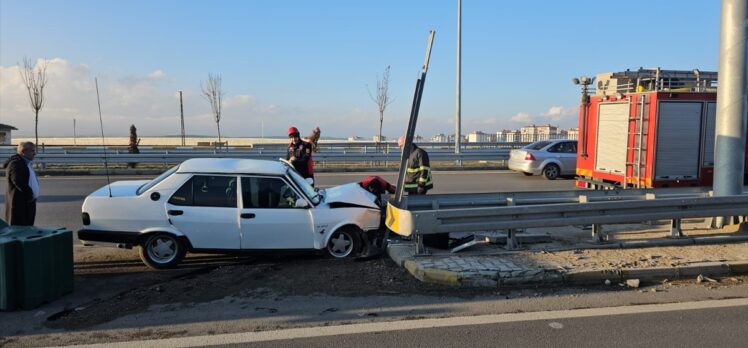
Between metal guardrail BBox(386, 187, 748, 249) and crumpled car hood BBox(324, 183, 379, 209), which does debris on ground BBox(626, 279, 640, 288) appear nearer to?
metal guardrail BBox(386, 187, 748, 249)

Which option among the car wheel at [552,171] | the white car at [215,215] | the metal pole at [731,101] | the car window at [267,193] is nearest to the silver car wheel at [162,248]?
the white car at [215,215]

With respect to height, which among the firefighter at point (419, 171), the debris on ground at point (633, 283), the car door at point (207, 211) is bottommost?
the debris on ground at point (633, 283)

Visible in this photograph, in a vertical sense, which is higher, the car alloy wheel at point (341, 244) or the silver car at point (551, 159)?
→ the silver car at point (551, 159)

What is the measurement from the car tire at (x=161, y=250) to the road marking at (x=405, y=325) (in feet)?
7.82

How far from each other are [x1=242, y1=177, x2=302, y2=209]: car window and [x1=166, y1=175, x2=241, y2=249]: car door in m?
0.15

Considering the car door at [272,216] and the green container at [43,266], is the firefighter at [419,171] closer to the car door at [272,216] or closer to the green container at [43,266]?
the car door at [272,216]

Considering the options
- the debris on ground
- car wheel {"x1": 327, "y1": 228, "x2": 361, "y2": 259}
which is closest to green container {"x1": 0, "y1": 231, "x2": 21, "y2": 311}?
car wheel {"x1": 327, "y1": 228, "x2": 361, "y2": 259}

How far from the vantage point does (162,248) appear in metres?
6.60

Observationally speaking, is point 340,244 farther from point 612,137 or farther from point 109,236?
point 612,137

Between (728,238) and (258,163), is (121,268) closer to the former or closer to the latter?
(258,163)

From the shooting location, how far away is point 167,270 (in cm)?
652

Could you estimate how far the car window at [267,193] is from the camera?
6675mm

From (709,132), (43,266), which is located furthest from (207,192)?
(709,132)

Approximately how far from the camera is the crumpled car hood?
7016 millimetres
